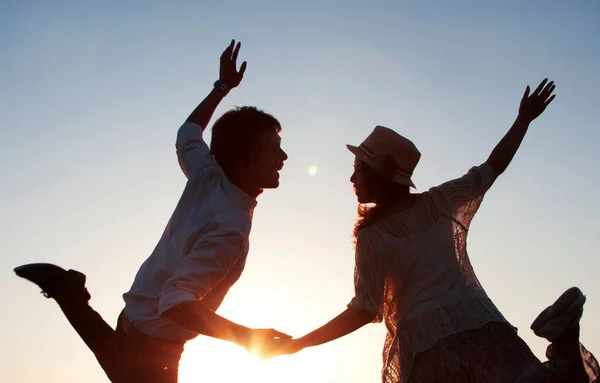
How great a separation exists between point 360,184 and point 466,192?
73cm

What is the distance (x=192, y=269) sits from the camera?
4.47m

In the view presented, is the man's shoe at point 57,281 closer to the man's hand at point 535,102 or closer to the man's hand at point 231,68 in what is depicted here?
the man's hand at point 231,68

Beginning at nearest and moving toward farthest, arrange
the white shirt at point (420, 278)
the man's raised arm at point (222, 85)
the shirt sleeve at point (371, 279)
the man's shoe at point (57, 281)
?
the white shirt at point (420, 278)
the shirt sleeve at point (371, 279)
the man's shoe at point (57, 281)
the man's raised arm at point (222, 85)

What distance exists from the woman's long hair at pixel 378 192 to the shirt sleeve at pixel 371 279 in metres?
0.24

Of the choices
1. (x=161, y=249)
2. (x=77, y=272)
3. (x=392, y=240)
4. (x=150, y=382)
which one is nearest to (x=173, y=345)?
(x=150, y=382)

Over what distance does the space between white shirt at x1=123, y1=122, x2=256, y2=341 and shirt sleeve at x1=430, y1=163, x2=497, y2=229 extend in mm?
1318

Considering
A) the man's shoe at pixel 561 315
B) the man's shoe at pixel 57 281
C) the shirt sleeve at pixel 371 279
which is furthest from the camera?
the man's shoe at pixel 57 281

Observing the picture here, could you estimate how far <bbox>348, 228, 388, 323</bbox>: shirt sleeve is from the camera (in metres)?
4.85

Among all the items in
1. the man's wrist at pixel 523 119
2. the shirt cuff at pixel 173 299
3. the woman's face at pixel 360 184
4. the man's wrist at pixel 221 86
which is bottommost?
the shirt cuff at pixel 173 299

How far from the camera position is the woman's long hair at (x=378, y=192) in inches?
203

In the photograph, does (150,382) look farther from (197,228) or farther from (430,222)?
(430,222)

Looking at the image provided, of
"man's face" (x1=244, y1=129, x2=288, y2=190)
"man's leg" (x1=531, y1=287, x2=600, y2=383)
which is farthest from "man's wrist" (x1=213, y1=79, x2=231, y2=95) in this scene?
"man's leg" (x1=531, y1=287, x2=600, y2=383)

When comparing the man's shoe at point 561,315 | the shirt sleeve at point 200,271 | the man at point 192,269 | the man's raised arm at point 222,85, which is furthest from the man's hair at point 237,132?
the man's shoe at point 561,315

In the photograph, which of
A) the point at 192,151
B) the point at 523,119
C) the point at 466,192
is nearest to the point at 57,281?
the point at 192,151
